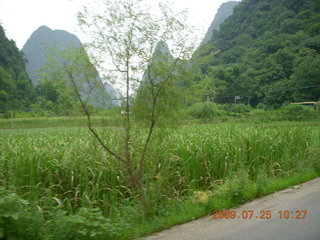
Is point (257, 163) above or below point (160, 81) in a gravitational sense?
below

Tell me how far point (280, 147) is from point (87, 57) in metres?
6.87

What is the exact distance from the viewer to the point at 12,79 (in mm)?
24484

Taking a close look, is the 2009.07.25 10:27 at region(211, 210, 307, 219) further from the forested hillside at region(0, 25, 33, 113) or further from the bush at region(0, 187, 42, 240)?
the forested hillside at region(0, 25, 33, 113)

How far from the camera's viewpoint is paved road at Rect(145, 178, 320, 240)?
3.04 metres

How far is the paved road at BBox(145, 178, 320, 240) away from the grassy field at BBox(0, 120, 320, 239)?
A: 0.26 meters

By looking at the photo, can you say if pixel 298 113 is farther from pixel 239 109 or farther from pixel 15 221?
pixel 15 221

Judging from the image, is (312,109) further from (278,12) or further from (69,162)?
(278,12)

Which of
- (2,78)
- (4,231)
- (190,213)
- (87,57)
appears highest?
(2,78)

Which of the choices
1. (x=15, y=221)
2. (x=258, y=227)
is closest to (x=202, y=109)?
(x=258, y=227)

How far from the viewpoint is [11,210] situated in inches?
101

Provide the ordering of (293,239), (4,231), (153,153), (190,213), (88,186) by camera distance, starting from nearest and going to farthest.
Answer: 1. (4,231)
2. (293,239)
3. (190,213)
4. (153,153)
5. (88,186)

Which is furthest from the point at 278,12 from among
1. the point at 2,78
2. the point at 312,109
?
the point at 2,78

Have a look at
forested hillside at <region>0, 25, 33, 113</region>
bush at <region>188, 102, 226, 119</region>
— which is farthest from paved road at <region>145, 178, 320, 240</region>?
forested hillside at <region>0, 25, 33, 113</region>

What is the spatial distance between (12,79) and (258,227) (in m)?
26.8
